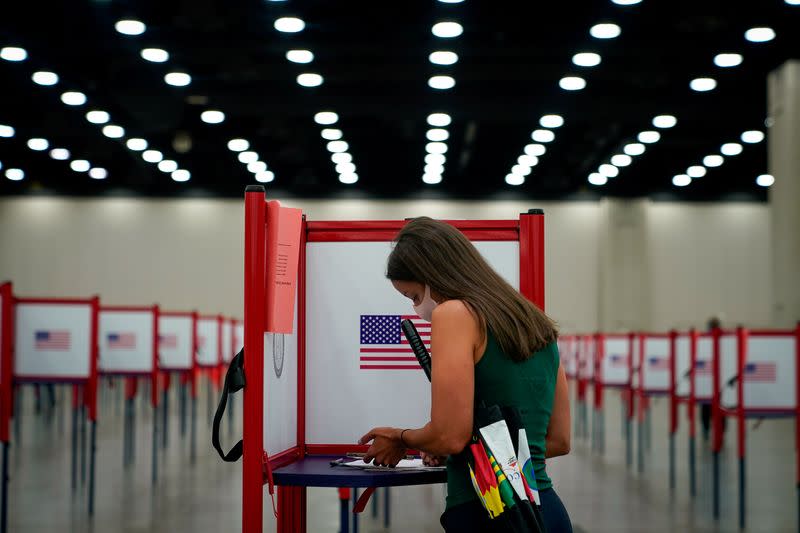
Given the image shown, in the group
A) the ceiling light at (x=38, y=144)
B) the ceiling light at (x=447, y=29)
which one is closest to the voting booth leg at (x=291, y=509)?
the ceiling light at (x=447, y=29)

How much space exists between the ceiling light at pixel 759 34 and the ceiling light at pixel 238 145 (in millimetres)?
8643

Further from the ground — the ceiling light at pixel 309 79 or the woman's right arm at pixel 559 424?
→ the ceiling light at pixel 309 79

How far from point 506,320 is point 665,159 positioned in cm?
1600

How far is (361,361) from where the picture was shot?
2.64 m

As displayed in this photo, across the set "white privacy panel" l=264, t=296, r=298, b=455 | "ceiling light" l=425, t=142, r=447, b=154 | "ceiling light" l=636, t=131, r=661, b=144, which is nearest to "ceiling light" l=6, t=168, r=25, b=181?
"ceiling light" l=425, t=142, r=447, b=154

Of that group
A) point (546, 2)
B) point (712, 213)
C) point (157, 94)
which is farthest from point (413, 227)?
point (712, 213)

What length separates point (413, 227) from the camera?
6.79 ft

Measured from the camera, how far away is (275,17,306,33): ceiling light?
30.1ft

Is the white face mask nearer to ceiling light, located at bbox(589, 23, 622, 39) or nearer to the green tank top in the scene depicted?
the green tank top

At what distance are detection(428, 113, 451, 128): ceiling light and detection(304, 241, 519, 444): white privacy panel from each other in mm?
10234

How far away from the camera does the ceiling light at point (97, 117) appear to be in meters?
13.5

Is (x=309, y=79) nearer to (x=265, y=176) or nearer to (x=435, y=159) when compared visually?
(x=435, y=159)

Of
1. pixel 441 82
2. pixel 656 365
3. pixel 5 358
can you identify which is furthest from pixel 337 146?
pixel 5 358

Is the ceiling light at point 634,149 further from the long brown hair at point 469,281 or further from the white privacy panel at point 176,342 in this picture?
the long brown hair at point 469,281
